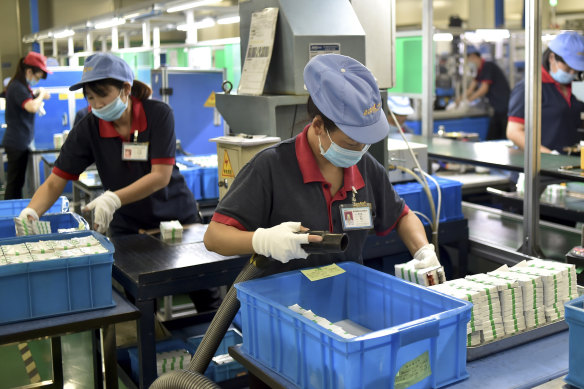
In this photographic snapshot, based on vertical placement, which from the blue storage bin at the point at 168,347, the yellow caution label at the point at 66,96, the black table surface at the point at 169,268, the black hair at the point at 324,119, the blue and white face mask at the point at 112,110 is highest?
the yellow caution label at the point at 66,96

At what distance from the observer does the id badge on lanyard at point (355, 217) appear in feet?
6.82

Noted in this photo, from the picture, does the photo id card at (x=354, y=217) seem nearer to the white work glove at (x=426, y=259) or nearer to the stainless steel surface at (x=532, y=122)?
the white work glove at (x=426, y=259)

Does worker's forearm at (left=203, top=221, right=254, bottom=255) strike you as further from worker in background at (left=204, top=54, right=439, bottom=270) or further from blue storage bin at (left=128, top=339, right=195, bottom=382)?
blue storage bin at (left=128, top=339, right=195, bottom=382)

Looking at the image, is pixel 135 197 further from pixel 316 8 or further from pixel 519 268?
pixel 519 268

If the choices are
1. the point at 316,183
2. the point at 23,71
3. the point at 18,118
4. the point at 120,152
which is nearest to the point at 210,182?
the point at 120,152

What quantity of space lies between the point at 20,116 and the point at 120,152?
4151mm

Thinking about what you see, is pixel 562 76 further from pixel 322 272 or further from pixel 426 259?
pixel 322 272

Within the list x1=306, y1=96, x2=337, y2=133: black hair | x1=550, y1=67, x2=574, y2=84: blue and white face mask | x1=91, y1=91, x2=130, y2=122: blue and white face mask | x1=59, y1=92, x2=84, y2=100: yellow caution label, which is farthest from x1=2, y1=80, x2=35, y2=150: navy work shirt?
x1=306, y1=96, x2=337, y2=133: black hair

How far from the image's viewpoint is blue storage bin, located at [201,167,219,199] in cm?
457

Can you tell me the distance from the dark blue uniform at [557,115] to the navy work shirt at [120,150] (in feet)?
9.37

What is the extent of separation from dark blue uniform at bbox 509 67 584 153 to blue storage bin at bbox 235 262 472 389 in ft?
10.9

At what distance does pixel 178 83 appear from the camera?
5.82 meters

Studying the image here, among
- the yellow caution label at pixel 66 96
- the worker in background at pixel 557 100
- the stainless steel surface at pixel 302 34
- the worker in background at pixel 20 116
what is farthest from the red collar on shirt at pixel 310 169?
the yellow caution label at pixel 66 96

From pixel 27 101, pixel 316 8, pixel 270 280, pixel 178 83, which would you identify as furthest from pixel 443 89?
pixel 270 280
